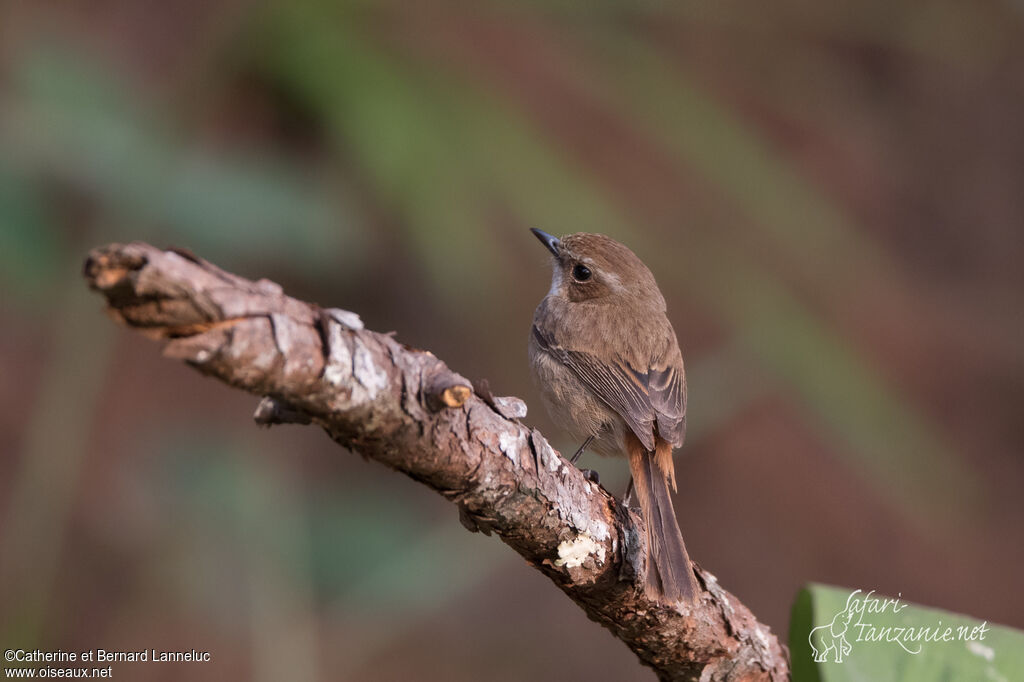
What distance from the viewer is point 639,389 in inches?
135

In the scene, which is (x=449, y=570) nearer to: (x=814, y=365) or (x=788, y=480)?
(x=814, y=365)

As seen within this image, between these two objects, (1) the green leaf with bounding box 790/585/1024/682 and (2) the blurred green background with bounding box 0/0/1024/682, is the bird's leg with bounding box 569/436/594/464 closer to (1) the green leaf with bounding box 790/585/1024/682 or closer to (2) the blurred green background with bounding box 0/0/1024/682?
(2) the blurred green background with bounding box 0/0/1024/682

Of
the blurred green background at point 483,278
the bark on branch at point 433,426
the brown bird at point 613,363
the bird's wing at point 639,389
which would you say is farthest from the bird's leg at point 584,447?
the bark on branch at point 433,426

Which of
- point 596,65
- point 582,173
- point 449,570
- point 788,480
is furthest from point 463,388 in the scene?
point 788,480

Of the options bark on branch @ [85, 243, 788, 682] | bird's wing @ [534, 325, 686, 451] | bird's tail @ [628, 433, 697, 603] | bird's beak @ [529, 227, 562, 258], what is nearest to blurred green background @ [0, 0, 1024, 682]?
bird's beak @ [529, 227, 562, 258]

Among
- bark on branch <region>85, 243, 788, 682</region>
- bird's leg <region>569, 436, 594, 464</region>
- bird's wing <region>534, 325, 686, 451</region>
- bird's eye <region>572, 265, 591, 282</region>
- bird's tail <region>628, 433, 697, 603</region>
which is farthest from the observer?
bird's eye <region>572, 265, 591, 282</region>

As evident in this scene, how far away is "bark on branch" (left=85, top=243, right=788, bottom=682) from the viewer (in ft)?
4.50

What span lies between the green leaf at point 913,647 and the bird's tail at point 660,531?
37cm

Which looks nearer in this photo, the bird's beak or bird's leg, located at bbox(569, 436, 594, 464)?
bird's leg, located at bbox(569, 436, 594, 464)

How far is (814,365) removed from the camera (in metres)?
3.35

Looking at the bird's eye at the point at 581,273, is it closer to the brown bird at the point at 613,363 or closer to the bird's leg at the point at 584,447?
the brown bird at the point at 613,363

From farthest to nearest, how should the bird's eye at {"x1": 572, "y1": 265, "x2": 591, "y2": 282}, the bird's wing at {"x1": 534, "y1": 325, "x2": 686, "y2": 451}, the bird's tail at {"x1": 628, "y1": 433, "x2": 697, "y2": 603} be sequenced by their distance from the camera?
the bird's eye at {"x1": 572, "y1": 265, "x2": 591, "y2": 282}
the bird's wing at {"x1": 534, "y1": 325, "x2": 686, "y2": 451}
the bird's tail at {"x1": 628, "y1": 433, "x2": 697, "y2": 603}

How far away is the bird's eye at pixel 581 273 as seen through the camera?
404cm

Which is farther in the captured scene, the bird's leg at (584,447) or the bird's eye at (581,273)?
the bird's eye at (581,273)
